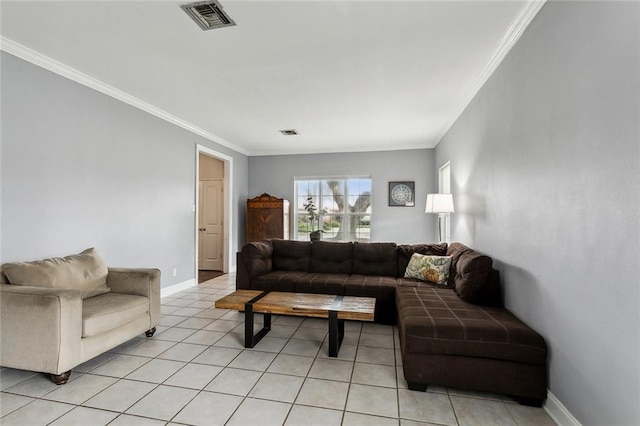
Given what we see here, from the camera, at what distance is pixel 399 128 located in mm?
4949

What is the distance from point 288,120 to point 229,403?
367cm

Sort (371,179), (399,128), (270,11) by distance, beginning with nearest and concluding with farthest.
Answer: (270,11)
(399,128)
(371,179)

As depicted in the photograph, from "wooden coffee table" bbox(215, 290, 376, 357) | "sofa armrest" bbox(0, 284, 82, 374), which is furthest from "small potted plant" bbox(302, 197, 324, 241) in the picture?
"sofa armrest" bbox(0, 284, 82, 374)

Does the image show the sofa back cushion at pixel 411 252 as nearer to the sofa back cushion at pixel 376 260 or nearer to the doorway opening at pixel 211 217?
the sofa back cushion at pixel 376 260

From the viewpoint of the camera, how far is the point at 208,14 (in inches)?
83.4

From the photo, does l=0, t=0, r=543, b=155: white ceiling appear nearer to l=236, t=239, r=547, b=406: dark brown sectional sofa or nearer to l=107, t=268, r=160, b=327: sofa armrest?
l=236, t=239, r=547, b=406: dark brown sectional sofa

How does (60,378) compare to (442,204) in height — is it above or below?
below

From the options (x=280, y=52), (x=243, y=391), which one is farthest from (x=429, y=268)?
(x=280, y=52)

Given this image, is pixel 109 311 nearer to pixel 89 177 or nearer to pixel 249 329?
pixel 249 329

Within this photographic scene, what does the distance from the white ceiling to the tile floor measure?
258 centimetres

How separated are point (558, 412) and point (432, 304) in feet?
3.14

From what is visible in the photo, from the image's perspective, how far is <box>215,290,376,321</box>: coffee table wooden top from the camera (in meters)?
2.47

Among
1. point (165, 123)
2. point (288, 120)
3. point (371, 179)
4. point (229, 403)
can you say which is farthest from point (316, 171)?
point (229, 403)

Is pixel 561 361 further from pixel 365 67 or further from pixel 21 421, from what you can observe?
pixel 21 421
